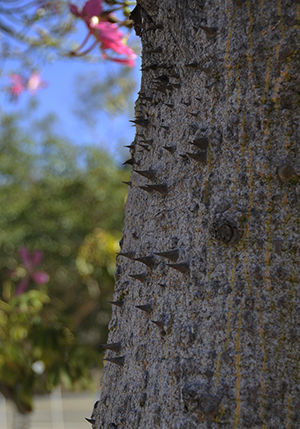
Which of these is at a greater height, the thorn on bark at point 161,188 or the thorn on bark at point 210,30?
the thorn on bark at point 210,30

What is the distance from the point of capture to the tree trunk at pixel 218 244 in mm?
562

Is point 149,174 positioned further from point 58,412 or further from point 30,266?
point 58,412

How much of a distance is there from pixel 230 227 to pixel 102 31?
0.97m

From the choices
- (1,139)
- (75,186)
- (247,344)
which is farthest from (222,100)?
(1,139)

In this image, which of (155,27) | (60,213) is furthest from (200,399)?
(60,213)

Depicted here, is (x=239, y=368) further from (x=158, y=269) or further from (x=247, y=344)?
(x=158, y=269)

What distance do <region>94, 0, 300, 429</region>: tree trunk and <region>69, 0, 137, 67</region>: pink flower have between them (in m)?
0.60

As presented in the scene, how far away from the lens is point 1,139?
8625 millimetres

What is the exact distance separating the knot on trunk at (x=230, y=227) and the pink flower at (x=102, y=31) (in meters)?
0.89

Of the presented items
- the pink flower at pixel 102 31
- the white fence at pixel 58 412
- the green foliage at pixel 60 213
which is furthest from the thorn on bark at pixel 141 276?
the green foliage at pixel 60 213

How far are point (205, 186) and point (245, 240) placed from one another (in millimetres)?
99

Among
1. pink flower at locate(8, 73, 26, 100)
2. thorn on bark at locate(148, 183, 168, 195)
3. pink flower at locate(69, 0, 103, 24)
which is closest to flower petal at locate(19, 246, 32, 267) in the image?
pink flower at locate(8, 73, 26, 100)

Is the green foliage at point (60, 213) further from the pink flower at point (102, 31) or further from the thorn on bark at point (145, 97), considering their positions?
the thorn on bark at point (145, 97)

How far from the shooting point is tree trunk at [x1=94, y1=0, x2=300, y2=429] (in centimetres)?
56
